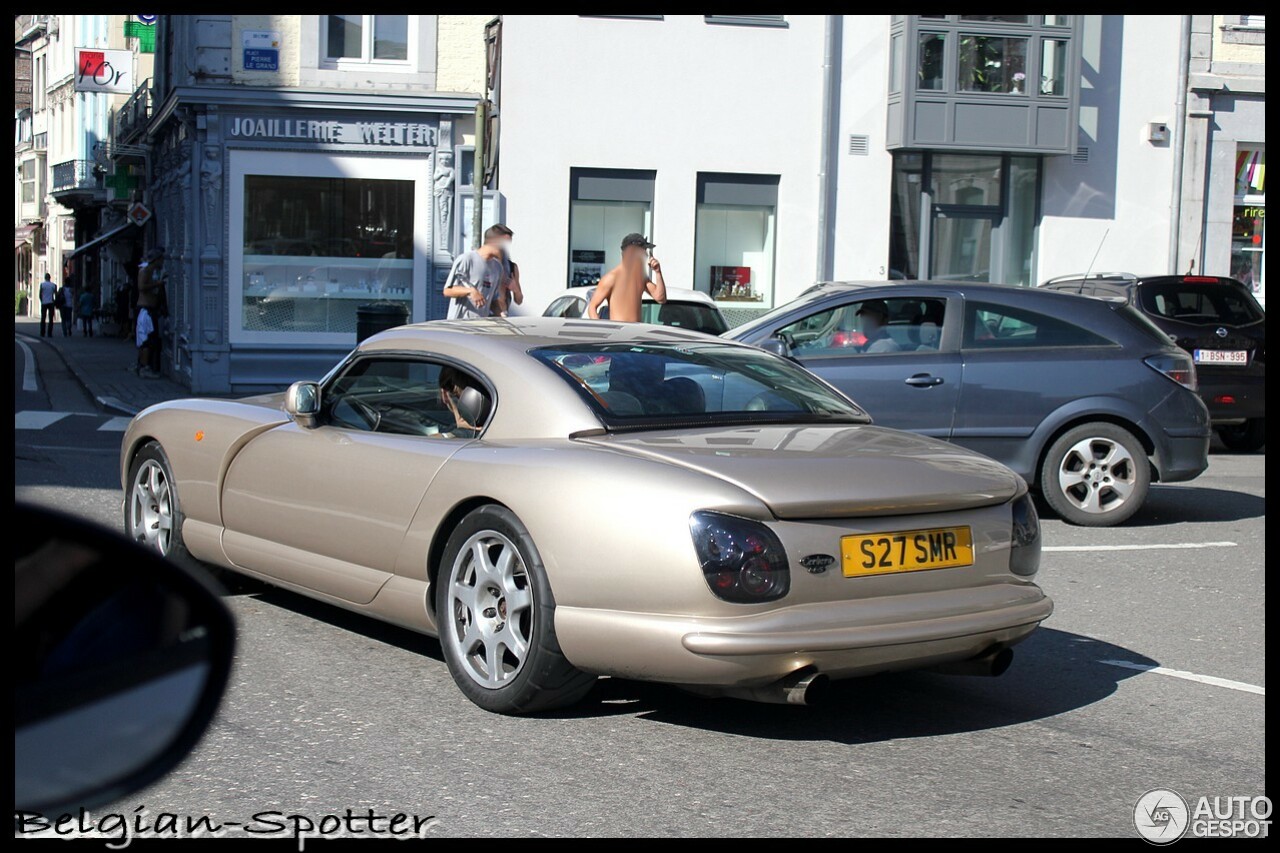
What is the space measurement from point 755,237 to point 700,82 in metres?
2.43

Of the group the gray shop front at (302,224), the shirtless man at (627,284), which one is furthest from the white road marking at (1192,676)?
the gray shop front at (302,224)

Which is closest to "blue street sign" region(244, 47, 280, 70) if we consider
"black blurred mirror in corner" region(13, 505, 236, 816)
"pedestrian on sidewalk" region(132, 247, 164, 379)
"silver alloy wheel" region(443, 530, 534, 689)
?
"pedestrian on sidewalk" region(132, 247, 164, 379)

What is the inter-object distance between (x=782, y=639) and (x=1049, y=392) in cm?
593

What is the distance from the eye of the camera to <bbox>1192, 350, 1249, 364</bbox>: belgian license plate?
14.7m

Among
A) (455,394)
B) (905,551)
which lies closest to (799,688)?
(905,551)

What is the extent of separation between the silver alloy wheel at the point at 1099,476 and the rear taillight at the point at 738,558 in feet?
19.4

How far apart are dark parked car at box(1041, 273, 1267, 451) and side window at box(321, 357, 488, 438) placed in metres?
10.3

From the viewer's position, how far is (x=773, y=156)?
21688mm

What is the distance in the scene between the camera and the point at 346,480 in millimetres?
5730

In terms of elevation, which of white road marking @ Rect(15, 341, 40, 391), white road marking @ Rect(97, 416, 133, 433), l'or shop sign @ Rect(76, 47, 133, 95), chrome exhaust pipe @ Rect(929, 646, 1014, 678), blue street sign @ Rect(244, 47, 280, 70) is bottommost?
white road marking @ Rect(97, 416, 133, 433)

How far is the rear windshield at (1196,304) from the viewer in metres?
14.9

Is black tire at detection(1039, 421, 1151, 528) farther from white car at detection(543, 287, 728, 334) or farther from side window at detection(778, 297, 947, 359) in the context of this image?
white car at detection(543, 287, 728, 334)

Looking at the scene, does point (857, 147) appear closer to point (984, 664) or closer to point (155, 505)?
point (155, 505)

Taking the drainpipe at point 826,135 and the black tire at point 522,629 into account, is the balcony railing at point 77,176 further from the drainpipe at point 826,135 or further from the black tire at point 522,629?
the black tire at point 522,629
